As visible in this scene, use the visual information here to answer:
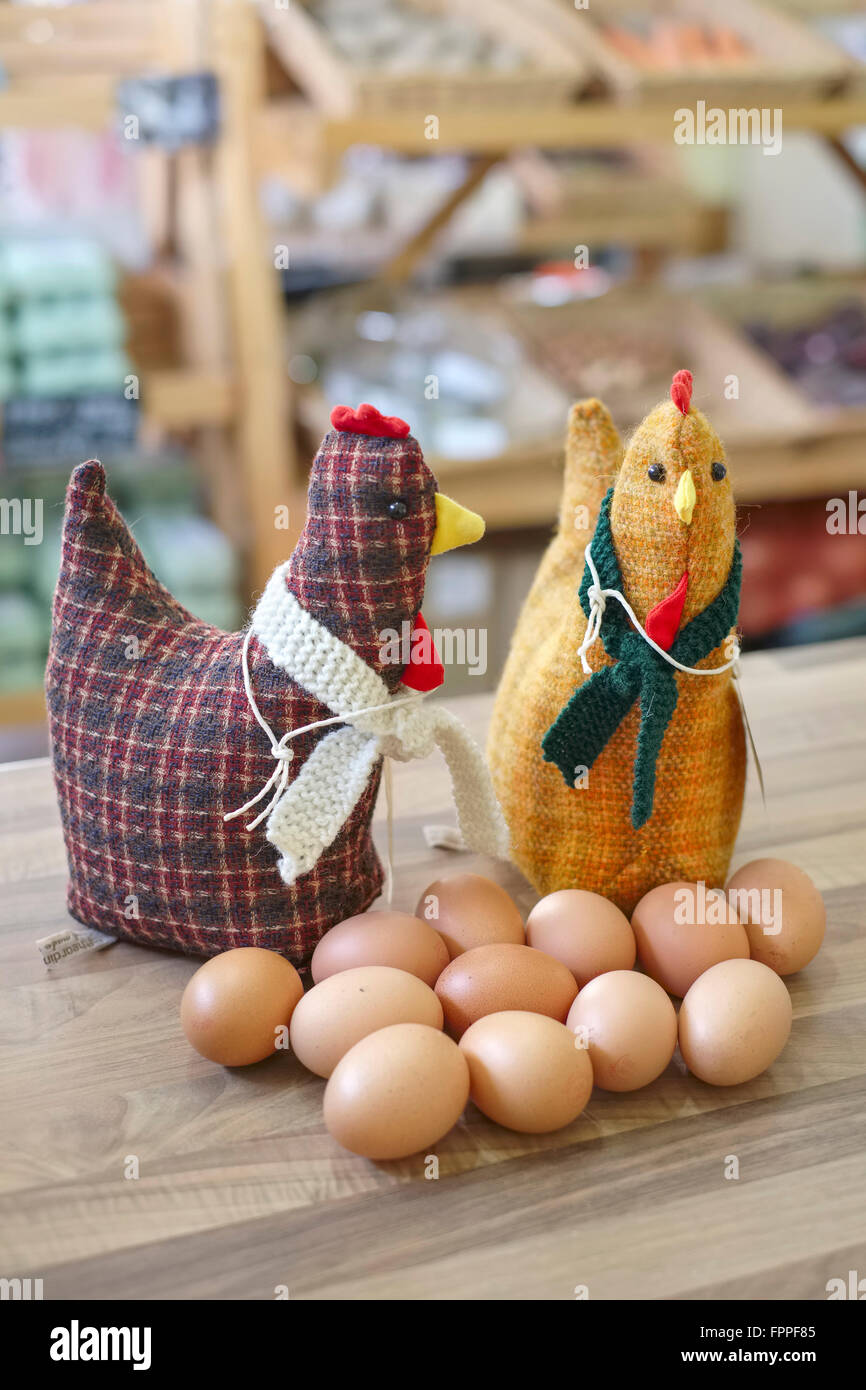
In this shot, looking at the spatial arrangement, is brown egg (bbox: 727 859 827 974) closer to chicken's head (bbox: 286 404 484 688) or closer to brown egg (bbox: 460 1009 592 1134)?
brown egg (bbox: 460 1009 592 1134)

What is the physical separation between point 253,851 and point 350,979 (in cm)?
11

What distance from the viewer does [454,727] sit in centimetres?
79

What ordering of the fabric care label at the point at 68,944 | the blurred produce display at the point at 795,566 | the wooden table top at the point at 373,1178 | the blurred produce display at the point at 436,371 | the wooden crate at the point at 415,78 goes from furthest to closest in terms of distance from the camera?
the blurred produce display at the point at 795,566
the blurred produce display at the point at 436,371
the wooden crate at the point at 415,78
the fabric care label at the point at 68,944
the wooden table top at the point at 373,1178

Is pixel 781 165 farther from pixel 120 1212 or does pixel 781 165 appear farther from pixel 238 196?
pixel 120 1212

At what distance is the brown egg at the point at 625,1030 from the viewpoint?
68cm

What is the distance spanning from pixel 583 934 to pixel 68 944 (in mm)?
341

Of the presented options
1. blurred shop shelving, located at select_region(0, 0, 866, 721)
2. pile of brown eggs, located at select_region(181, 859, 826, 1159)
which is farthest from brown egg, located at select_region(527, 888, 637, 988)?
blurred shop shelving, located at select_region(0, 0, 866, 721)

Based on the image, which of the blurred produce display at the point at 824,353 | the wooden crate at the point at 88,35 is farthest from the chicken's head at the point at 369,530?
the blurred produce display at the point at 824,353

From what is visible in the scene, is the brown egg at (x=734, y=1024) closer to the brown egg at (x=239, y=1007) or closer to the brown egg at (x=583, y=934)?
the brown egg at (x=583, y=934)

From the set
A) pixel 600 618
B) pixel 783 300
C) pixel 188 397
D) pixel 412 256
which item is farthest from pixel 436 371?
pixel 600 618

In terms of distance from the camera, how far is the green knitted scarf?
29.6 inches

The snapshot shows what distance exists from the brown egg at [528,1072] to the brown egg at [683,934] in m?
0.11

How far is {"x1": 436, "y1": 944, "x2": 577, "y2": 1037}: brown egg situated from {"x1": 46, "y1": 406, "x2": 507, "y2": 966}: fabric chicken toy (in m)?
0.11
